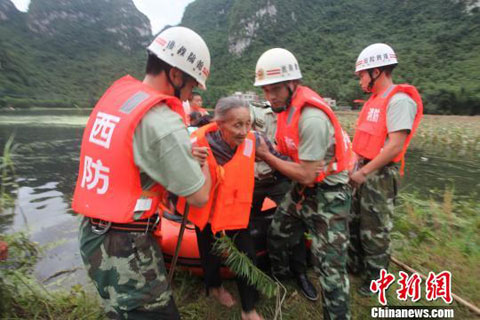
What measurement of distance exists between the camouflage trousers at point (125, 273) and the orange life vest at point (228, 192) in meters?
0.55

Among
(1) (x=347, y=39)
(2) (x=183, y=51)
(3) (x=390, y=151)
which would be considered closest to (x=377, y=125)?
(3) (x=390, y=151)

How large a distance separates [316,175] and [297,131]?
0.37m

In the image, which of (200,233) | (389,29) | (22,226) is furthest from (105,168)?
(389,29)

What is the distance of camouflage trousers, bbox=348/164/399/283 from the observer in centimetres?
273

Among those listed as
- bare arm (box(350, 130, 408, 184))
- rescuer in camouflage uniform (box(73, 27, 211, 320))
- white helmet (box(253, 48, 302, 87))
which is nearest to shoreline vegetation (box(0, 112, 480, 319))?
rescuer in camouflage uniform (box(73, 27, 211, 320))

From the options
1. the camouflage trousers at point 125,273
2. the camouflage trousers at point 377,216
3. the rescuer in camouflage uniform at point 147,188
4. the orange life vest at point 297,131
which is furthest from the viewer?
the camouflage trousers at point 377,216

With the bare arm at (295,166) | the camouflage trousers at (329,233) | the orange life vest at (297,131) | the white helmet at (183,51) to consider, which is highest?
the white helmet at (183,51)

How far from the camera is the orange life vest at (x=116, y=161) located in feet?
4.34

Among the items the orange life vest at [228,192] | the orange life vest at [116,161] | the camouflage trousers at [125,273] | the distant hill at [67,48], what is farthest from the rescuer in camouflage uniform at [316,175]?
the distant hill at [67,48]

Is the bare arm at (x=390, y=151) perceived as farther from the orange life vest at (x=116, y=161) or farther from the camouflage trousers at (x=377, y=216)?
the orange life vest at (x=116, y=161)

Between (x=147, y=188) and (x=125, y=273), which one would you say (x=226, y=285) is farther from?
(x=147, y=188)

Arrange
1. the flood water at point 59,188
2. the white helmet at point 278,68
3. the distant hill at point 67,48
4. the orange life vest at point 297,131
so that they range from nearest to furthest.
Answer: the orange life vest at point 297,131 → the white helmet at point 278,68 → the flood water at point 59,188 → the distant hill at point 67,48

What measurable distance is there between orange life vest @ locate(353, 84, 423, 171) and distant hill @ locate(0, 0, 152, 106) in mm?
32694

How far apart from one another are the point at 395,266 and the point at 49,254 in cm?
508
